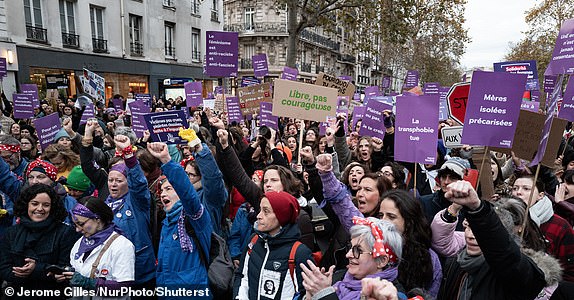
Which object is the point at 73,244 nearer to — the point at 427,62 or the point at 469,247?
the point at 469,247

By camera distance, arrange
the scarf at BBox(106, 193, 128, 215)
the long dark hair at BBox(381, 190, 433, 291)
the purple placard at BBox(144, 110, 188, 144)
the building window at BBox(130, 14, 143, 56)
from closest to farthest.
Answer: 1. the long dark hair at BBox(381, 190, 433, 291)
2. the scarf at BBox(106, 193, 128, 215)
3. the purple placard at BBox(144, 110, 188, 144)
4. the building window at BBox(130, 14, 143, 56)

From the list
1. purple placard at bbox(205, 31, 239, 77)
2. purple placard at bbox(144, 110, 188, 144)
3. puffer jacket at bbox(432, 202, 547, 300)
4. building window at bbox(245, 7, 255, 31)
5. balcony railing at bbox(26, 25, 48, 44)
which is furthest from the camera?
building window at bbox(245, 7, 255, 31)

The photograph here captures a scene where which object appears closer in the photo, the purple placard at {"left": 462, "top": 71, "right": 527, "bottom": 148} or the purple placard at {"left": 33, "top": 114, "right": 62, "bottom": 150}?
the purple placard at {"left": 462, "top": 71, "right": 527, "bottom": 148}

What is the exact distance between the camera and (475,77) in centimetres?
325

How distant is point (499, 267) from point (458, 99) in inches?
143

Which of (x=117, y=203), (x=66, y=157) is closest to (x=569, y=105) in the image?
(x=117, y=203)

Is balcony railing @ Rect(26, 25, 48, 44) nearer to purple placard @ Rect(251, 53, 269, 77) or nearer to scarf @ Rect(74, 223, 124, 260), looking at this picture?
purple placard @ Rect(251, 53, 269, 77)

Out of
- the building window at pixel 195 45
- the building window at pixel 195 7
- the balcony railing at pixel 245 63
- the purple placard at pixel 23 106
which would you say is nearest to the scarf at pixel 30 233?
the purple placard at pixel 23 106

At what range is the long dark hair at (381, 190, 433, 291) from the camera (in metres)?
2.56

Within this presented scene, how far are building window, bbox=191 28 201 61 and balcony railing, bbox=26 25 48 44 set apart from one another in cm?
1177

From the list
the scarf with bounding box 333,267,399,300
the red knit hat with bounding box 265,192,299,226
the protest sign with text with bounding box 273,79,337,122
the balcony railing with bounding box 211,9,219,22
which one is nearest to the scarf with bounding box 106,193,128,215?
the red knit hat with bounding box 265,192,299,226

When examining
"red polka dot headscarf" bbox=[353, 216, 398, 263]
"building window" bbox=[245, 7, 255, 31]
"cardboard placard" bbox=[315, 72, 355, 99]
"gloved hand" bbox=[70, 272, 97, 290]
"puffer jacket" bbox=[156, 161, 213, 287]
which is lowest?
"gloved hand" bbox=[70, 272, 97, 290]

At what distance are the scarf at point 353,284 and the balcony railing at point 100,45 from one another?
2257 cm

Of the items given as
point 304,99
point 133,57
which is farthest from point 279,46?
point 304,99
